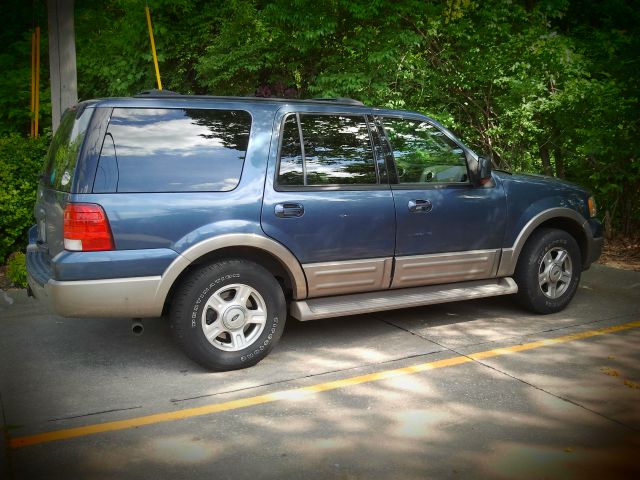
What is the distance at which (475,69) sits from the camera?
9.26m

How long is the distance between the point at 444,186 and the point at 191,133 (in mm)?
2140

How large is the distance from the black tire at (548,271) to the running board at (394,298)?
0.23 m

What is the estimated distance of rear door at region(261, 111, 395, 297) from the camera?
15.2ft

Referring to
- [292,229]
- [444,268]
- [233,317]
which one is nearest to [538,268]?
[444,268]

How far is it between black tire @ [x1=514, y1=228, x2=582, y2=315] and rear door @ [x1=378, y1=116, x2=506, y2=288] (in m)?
0.39

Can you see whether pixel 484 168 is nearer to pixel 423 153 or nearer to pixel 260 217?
pixel 423 153

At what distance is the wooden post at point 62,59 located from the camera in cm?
793

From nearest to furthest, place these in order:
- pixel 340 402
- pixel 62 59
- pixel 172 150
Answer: pixel 340 402 → pixel 172 150 → pixel 62 59

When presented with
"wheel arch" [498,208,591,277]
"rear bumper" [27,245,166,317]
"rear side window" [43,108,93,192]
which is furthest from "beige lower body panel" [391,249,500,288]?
"rear side window" [43,108,93,192]

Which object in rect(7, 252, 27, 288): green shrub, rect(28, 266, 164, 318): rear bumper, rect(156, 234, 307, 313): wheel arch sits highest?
rect(156, 234, 307, 313): wheel arch

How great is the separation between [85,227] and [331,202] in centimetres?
174

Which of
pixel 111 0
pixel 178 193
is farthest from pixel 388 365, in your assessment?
pixel 111 0

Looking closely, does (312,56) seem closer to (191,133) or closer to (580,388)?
(191,133)

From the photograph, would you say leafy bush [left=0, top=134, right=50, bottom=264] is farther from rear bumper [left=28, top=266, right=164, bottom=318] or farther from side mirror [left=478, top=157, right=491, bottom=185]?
side mirror [left=478, top=157, right=491, bottom=185]
